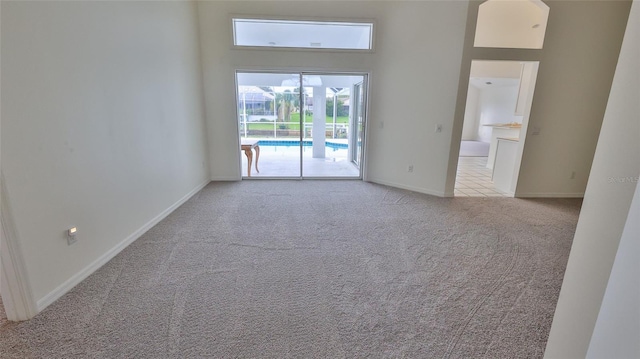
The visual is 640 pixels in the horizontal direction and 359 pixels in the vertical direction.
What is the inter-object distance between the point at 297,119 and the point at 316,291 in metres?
4.67

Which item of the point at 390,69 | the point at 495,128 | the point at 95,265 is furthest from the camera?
the point at 495,128

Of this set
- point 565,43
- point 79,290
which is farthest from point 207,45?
point 565,43

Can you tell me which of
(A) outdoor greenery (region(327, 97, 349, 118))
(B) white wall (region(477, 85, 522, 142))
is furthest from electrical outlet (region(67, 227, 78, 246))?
(B) white wall (region(477, 85, 522, 142))

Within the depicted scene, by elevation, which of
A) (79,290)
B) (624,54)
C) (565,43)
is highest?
(565,43)

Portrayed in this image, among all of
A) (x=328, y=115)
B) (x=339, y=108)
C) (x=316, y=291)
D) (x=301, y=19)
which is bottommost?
(x=316, y=291)

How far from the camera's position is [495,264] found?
240 centimetres

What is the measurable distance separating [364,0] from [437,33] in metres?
1.27

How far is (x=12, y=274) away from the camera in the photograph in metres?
1.64

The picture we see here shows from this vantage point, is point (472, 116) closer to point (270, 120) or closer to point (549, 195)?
point (549, 195)

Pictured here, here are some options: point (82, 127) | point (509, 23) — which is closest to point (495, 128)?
point (509, 23)

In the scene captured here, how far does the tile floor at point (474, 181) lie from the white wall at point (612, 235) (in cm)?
366

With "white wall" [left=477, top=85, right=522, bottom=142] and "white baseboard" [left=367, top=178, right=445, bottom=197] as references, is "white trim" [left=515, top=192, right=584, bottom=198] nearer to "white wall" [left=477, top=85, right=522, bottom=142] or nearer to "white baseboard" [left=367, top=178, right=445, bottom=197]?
"white baseboard" [left=367, top=178, right=445, bottom=197]

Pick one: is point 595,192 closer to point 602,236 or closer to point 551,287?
point 602,236

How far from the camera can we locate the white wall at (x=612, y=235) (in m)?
0.72
